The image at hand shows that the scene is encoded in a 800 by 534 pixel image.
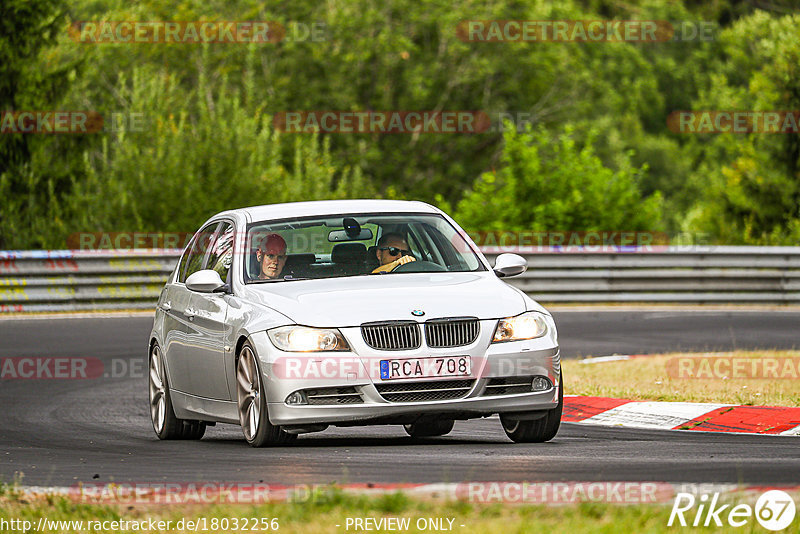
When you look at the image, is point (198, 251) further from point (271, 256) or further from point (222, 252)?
point (271, 256)

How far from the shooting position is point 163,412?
36.4 ft

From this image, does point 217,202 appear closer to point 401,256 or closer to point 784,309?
point 784,309

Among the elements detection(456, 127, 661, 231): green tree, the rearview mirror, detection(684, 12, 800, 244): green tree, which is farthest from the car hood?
detection(684, 12, 800, 244): green tree

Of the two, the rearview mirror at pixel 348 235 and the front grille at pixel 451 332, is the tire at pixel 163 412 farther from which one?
the front grille at pixel 451 332

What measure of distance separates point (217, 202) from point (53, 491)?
2243cm

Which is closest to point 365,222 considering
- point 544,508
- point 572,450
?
point 572,450

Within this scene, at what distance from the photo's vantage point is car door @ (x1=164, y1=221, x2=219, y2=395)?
10.6m

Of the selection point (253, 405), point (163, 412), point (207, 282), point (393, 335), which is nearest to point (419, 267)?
point (393, 335)

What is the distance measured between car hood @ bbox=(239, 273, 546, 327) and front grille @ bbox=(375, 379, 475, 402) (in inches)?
15.2

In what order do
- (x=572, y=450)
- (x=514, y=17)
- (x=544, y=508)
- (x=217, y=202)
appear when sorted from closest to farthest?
(x=544, y=508) → (x=572, y=450) → (x=217, y=202) → (x=514, y=17)

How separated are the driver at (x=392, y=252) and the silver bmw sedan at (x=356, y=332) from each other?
0.01 m

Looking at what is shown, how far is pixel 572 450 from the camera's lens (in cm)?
900

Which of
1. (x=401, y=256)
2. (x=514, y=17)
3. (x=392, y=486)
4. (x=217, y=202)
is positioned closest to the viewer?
(x=392, y=486)

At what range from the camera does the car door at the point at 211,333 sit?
32.6 ft
